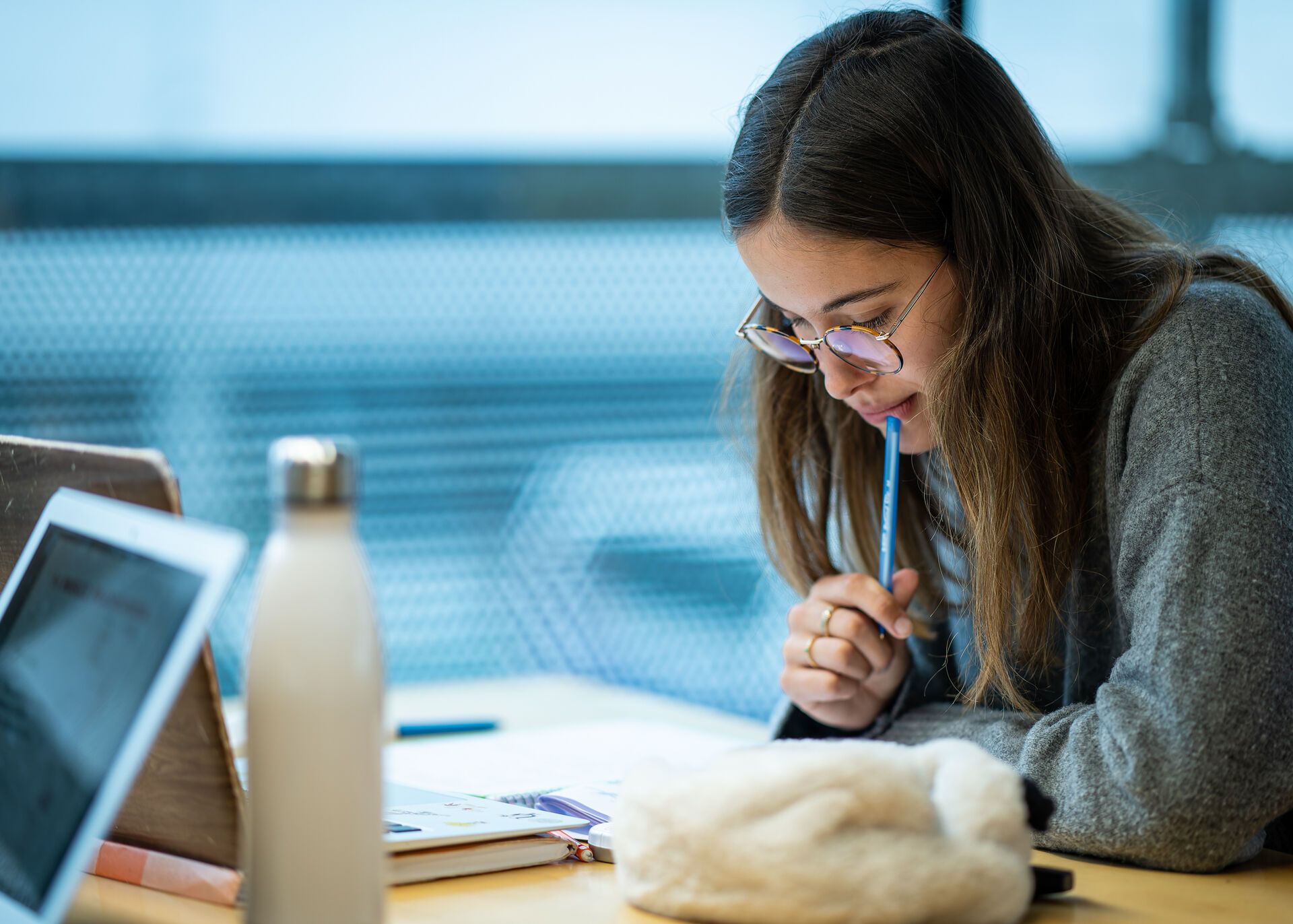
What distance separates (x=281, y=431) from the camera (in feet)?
7.62

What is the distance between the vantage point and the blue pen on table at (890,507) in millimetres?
1190

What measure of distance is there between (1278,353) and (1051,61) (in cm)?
170

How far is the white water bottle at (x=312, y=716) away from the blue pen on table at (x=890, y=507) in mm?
722

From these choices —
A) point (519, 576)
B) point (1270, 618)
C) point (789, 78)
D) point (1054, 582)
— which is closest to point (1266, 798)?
point (1270, 618)

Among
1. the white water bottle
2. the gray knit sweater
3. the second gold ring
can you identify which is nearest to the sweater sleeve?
the gray knit sweater

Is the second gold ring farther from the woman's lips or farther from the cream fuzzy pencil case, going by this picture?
the cream fuzzy pencil case

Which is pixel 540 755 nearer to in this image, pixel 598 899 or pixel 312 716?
pixel 598 899

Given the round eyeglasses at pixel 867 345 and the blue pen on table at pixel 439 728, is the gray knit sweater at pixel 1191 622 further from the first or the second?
the blue pen on table at pixel 439 728

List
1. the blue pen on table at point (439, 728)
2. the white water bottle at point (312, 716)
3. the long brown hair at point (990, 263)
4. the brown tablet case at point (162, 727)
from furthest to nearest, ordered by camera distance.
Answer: the blue pen on table at point (439, 728) < the long brown hair at point (990, 263) < the brown tablet case at point (162, 727) < the white water bottle at point (312, 716)

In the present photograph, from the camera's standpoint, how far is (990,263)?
1088 mm

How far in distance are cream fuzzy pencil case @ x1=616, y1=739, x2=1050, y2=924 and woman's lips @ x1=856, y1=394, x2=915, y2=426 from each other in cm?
55

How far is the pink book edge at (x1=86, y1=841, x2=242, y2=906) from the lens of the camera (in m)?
0.70

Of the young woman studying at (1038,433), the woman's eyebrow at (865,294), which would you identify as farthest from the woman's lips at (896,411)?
the woman's eyebrow at (865,294)

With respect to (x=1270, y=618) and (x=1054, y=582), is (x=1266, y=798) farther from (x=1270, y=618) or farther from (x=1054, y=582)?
(x=1054, y=582)
